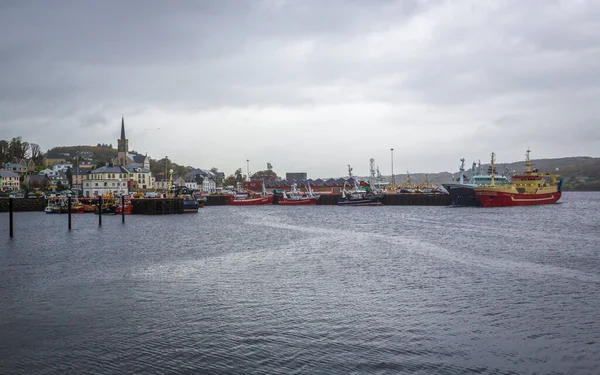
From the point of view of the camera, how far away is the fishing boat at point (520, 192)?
9194cm

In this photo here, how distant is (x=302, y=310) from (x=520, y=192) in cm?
9044

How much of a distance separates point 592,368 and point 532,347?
183 centimetres

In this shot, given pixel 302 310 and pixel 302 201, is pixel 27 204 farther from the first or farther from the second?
pixel 302 310

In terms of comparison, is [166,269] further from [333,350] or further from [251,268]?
[333,350]

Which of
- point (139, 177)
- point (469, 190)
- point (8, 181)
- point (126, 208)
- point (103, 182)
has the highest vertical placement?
point (139, 177)

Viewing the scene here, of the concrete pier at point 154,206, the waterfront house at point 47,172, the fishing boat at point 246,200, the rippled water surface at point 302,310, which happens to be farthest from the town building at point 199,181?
the rippled water surface at point 302,310

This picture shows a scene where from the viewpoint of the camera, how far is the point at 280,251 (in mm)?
37219

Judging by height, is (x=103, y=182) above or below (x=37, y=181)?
below

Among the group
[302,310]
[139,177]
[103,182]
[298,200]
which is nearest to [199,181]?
[139,177]

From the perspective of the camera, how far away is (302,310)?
19344 millimetres

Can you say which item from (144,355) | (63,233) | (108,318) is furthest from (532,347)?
(63,233)

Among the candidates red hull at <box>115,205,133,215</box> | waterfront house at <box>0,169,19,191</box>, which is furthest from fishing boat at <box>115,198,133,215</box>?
waterfront house at <box>0,169,19,191</box>

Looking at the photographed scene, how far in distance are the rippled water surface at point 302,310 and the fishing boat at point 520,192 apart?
55.7 meters

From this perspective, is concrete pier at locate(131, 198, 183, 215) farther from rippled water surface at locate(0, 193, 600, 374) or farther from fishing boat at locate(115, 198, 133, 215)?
rippled water surface at locate(0, 193, 600, 374)
